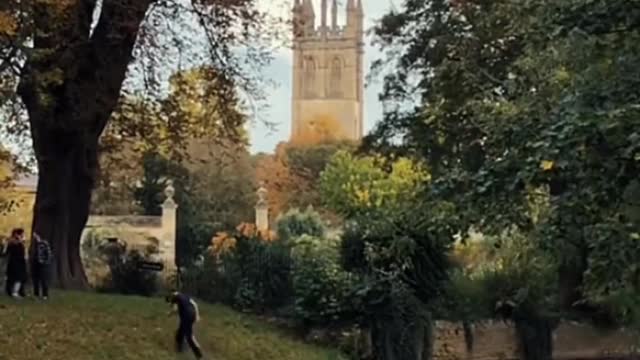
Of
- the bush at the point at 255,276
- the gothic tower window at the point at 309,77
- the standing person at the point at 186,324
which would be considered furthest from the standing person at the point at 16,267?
the gothic tower window at the point at 309,77

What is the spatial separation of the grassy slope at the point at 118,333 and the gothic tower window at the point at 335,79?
112 meters

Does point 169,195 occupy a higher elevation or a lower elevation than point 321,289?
higher

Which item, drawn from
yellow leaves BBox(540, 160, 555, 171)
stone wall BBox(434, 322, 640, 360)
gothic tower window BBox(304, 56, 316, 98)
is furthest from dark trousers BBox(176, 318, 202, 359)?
gothic tower window BBox(304, 56, 316, 98)

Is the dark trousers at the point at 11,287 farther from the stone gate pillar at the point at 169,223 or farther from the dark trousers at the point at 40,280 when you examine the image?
the stone gate pillar at the point at 169,223

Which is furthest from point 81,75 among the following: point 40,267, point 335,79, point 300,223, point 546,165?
point 335,79

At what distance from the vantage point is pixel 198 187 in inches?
2096

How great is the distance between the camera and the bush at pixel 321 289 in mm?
22641

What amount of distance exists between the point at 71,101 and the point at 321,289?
6.28 metres

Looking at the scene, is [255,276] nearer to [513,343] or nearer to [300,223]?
[513,343]

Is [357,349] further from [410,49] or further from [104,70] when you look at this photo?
[410,49]

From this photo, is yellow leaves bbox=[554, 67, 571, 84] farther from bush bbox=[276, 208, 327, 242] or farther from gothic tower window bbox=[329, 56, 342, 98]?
gothic tower window bbox=[329, 56, 342, 98]

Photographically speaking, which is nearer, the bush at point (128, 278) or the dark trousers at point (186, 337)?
the dark trousers at point (186, 337)

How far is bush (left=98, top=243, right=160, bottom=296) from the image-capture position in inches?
1006

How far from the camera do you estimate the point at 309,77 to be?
135625mm
